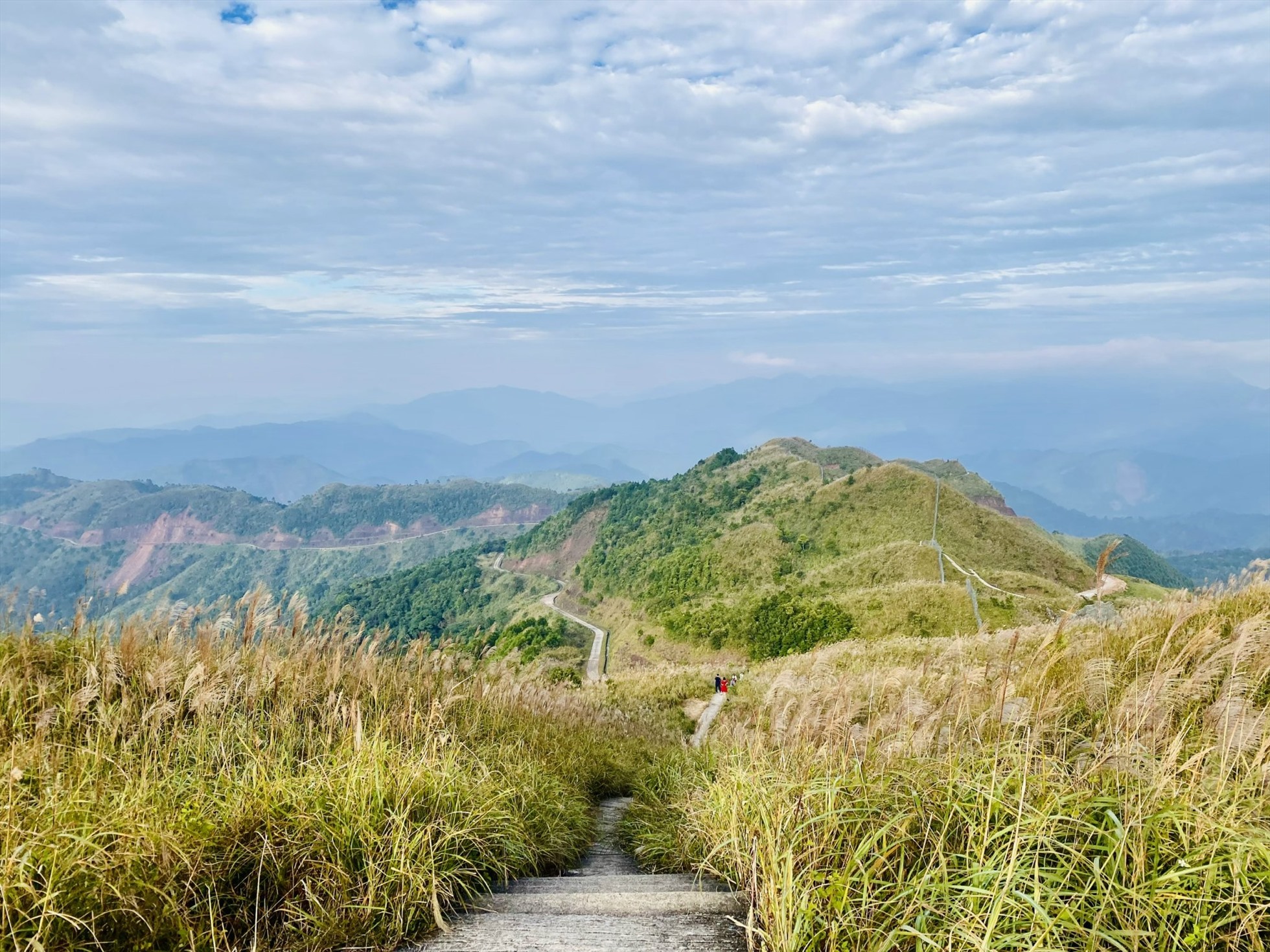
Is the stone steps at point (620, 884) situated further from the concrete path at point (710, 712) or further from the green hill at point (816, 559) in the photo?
the green hill at point (816, 559)

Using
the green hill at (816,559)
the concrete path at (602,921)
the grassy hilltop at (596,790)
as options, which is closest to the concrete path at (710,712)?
the grassy hilltop at (596,790)

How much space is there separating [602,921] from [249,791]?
1929mm

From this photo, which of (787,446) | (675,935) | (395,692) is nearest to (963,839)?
(675,935)

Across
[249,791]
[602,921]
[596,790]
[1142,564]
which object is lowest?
[1142,564]

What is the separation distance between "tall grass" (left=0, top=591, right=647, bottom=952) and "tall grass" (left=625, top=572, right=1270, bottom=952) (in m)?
1.46

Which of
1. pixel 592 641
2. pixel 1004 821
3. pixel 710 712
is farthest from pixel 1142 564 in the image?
pixel 1004 821

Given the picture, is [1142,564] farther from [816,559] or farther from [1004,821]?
[1004,821]

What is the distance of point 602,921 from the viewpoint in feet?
11.5

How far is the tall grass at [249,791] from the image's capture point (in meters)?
3.15

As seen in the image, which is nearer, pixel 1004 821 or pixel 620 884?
pixel 1004 821

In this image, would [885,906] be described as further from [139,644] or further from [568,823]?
[139,644]

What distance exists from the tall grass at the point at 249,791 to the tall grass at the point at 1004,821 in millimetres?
1464

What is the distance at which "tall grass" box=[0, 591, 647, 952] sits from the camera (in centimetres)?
315

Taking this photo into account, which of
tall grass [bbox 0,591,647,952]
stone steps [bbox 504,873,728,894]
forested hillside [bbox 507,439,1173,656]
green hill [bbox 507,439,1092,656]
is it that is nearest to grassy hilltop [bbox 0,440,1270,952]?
tall grass [bbox 0,591,647,952]
